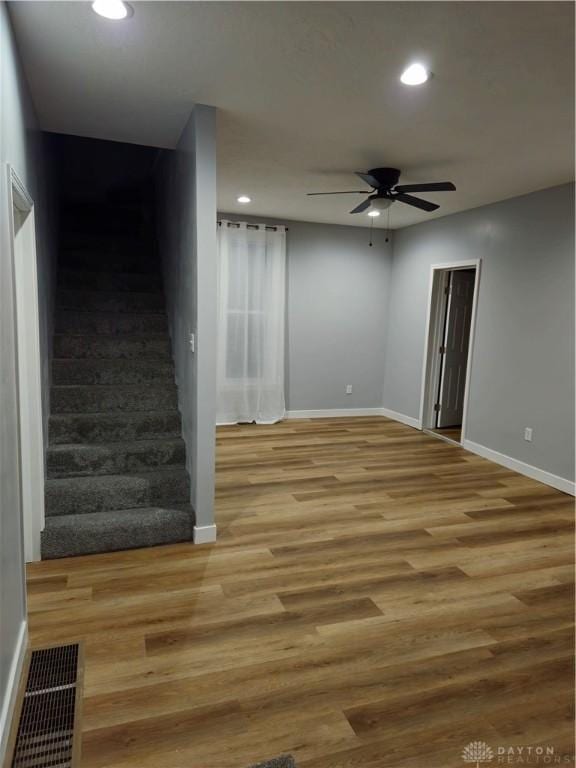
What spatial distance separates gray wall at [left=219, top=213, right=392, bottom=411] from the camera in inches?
249

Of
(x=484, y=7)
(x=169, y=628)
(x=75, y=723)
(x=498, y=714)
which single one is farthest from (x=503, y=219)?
(x=75, y=723)

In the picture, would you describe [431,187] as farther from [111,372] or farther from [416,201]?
[111,372]

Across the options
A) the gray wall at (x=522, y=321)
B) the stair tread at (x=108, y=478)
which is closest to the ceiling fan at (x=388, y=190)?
the gray wall at (x=522, y=321)

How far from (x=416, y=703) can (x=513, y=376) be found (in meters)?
3.59

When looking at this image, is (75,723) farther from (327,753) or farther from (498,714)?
(498,714)

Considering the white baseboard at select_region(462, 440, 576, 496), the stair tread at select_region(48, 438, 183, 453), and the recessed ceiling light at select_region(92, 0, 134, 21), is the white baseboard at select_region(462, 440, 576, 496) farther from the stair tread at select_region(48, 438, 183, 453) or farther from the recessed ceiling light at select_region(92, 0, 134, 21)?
the recessed ceiling light at select_region(92, 0, 134, 21)

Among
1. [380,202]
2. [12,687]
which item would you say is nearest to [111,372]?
[12,687]

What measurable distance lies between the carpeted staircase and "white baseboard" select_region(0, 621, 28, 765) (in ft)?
2.82

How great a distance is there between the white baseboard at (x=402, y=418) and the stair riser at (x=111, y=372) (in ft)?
11.6

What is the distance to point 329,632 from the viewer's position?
229cm

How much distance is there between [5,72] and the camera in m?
1.86

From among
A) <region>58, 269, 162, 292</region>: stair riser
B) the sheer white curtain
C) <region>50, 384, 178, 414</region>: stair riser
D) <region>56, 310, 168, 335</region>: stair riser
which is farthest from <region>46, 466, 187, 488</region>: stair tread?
the sheer white curtain

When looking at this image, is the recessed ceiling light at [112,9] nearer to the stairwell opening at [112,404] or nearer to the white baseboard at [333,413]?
the stairwell opening at [112,404]

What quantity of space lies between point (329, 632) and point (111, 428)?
83.2 inches
